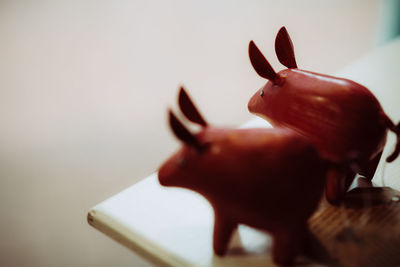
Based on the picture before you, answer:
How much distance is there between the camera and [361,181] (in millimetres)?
637

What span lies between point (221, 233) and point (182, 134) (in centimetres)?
14

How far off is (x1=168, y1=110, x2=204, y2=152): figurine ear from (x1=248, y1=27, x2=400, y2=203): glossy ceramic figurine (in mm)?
150

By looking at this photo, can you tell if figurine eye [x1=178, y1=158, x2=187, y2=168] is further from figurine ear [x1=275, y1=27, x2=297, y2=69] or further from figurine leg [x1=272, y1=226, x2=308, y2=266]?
figurine ear [x1=275, y1=27, x2=297, y2=69]

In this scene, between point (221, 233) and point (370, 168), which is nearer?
point (221, 233)

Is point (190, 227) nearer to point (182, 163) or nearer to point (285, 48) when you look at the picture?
point (182, 163)

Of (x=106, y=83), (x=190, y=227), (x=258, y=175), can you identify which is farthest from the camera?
(x=106, y=83)

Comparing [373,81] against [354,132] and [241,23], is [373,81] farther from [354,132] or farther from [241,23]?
[241,23]

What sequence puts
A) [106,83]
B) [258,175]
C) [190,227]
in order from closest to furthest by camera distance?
[258,175], [190,227], [106,83]

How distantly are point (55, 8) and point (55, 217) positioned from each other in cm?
88

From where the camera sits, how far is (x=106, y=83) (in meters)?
1.46

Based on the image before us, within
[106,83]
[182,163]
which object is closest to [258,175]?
[182,163]

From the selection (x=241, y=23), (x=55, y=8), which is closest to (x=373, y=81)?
(x=241, y=23)

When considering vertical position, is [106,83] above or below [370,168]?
above

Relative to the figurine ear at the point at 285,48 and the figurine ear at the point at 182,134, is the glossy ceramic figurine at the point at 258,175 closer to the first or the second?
the figurine ear at the point at 182,134
